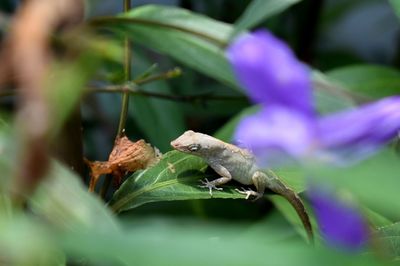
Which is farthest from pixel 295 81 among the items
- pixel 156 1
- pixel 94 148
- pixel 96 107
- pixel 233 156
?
pixel 156 1

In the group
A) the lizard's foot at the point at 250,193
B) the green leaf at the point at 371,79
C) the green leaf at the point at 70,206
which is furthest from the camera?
the green leaf at the point at 371,79

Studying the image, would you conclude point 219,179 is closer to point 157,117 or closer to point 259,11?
point 259,11

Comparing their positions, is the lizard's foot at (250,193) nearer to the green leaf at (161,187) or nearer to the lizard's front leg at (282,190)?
the lizard's front leg at (282,190)

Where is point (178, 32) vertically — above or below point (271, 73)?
above

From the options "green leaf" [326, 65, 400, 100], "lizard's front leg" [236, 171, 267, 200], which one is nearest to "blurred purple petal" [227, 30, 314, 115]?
"lizard's front leg" [236, 171, 267, 200]

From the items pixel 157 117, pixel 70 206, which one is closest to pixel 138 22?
pixel 157 117

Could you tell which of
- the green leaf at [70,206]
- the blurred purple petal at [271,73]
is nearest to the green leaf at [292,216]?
the green leaf at [70,206]

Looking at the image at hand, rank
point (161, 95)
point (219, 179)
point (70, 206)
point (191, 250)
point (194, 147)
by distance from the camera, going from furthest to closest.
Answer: point (161, 95) → point (194, 147) → point (219, 179) → point (70, 206) → point (191, 250)
